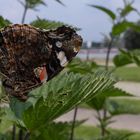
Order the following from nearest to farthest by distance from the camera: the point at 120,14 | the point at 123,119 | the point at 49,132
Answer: the point at 49,132, the point at 120,14, the point at 123,119

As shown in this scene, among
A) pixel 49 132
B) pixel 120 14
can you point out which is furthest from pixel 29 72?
pixel 120 14

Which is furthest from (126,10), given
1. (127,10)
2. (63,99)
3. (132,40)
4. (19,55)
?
(132,40)

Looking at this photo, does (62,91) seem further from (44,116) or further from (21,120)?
(21,120)

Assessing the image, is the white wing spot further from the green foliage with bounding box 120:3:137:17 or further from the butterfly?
the green foliage with bounding box 120:3:137:17

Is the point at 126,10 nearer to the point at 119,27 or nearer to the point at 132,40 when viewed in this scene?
the point at 119,27

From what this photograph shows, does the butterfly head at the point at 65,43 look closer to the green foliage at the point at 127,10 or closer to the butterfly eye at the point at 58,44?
the butterfly eye at the point at 58,44

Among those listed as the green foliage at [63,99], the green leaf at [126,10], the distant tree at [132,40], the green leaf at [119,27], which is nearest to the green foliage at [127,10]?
the green leaf at [126,10]

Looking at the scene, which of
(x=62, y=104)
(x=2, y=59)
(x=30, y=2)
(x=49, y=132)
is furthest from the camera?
(x=30, y=2)
